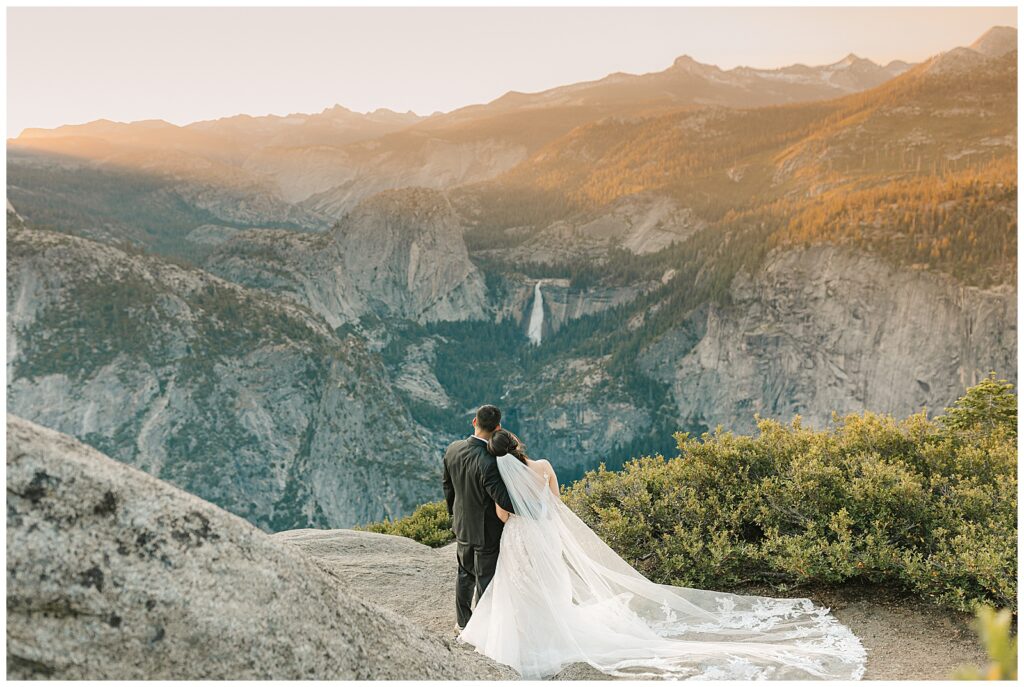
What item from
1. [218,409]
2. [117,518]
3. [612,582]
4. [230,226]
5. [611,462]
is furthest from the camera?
[230,226]

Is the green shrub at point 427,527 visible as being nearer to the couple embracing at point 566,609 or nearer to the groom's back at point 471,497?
the couple embracing at point 566,609

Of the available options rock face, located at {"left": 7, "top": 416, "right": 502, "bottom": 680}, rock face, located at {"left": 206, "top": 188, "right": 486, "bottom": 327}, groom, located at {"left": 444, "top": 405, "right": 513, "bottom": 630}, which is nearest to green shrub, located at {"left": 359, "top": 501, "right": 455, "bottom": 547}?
groom, located at {"left": 444, "top": 405, "right": 513, "bottom": 630}

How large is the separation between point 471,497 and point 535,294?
14171 cm

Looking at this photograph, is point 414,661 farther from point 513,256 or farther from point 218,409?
point 513,256

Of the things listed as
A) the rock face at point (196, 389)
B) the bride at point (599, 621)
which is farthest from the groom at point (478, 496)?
the rock face at point (196, 389)

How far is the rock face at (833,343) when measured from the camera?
83.8 m

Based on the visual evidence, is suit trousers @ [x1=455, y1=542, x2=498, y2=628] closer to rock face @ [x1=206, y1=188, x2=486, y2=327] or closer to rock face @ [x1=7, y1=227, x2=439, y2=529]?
rock face @ [x1=7, y1=227, x2=439, y2=529]

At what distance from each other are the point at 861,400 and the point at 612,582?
3740 inches

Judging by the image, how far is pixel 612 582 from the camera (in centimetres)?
775

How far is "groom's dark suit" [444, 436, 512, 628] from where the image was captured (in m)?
7.20

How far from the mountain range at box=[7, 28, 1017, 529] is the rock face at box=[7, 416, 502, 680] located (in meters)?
64.1

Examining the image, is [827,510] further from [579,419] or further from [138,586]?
[579,419]

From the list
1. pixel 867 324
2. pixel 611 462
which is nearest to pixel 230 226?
pixel 611 462

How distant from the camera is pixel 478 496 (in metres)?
7.34
